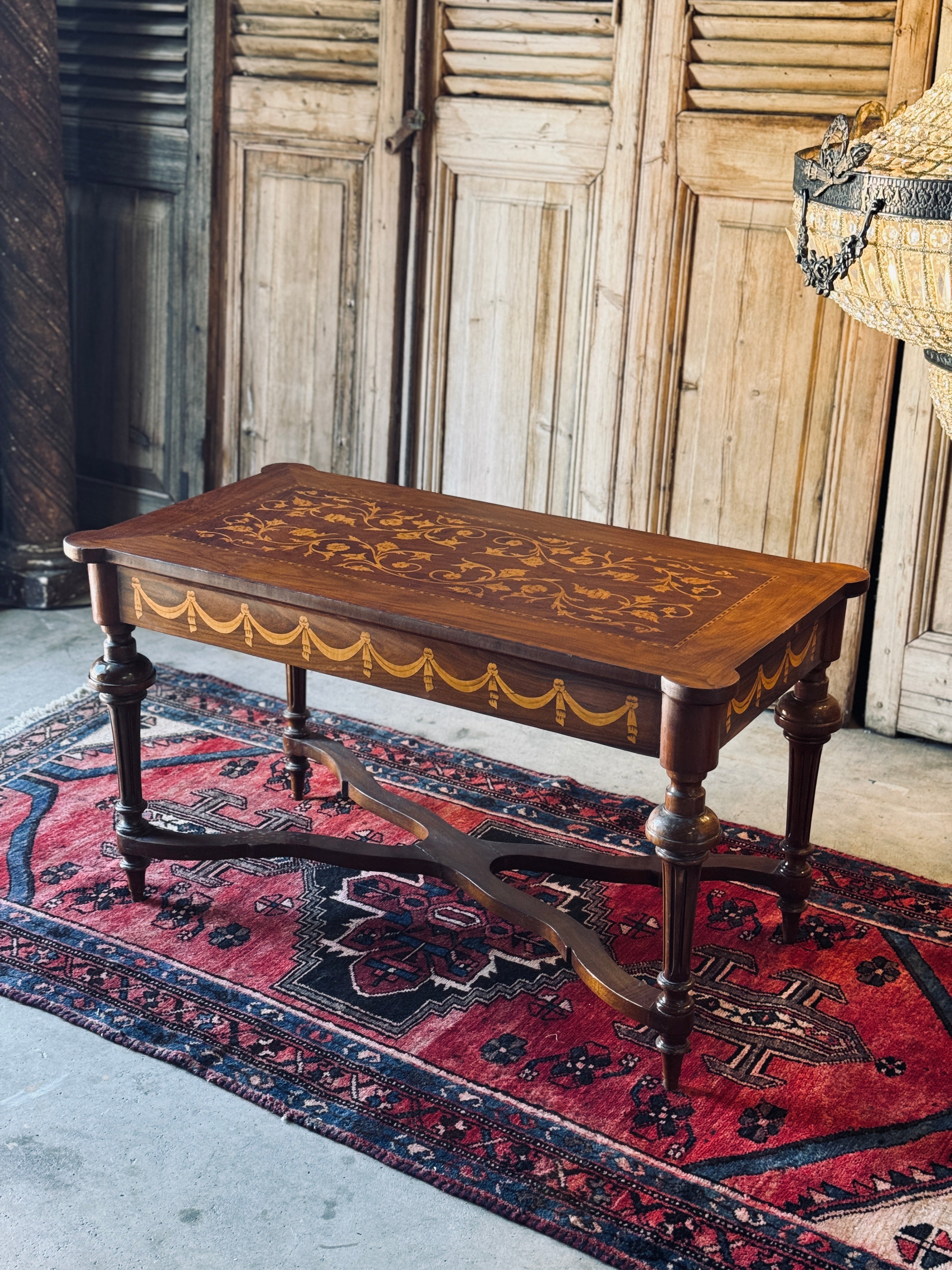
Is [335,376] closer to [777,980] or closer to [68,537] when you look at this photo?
[68,537]

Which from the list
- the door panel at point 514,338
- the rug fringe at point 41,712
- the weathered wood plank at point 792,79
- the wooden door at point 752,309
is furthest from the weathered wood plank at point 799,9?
the rug fringe at point 41,712

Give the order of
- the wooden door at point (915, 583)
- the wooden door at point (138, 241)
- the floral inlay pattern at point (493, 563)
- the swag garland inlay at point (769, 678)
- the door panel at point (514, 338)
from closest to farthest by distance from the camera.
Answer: the swag garland inlay at point (769, 678) < the floral inlay pattern at point (493, 563) < the wooden door at point (915, 583) < the door panel at point (514, 338) < the wooden door at point (138, 241)

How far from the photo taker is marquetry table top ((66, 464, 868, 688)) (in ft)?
7.16

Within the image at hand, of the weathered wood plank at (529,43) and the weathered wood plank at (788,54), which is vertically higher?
the weathered wood plank at (529,43)

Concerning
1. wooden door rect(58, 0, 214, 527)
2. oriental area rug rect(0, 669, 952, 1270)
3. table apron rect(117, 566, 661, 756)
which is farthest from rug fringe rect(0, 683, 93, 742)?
→ table apron rect(117, 566, 661, 756)

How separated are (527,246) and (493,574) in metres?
1.78

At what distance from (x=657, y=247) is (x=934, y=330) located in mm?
1649

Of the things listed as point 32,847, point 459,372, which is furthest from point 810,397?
point 32,847

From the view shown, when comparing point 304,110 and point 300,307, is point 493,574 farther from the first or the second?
point 304,110

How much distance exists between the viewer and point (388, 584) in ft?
7.82

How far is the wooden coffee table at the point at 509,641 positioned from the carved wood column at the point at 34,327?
156cm

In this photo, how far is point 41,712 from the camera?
3668 millimetres

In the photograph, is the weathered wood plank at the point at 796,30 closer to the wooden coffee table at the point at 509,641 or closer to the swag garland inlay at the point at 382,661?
the wooden coffee table at the point at 509,641

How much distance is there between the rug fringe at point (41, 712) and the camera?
3568 millimetres
